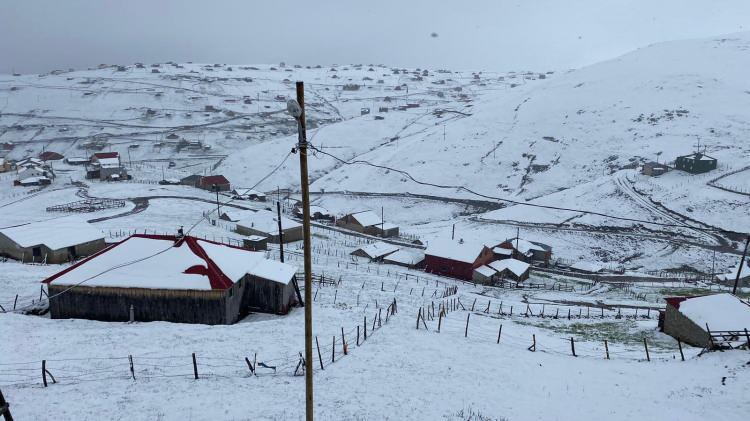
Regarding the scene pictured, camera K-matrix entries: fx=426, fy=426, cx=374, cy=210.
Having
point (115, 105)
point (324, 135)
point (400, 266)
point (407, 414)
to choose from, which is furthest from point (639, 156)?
point (115, 105)

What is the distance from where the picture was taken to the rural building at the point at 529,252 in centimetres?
5988

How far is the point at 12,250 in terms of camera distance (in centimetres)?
3709

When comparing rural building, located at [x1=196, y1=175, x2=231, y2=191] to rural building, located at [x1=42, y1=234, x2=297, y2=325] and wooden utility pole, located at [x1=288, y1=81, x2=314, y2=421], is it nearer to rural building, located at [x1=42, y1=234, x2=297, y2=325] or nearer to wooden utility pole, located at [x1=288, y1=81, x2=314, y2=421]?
rural building, located at [x1=42, y1=234, x2=297, y2=325]

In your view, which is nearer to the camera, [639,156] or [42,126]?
[639,156]

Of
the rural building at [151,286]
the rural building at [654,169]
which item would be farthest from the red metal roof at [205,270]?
the rural building at [654,169]

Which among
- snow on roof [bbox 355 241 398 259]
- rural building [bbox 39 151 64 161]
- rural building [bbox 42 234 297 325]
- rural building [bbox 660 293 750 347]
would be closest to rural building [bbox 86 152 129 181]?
rural building [bbox 39 151 64 161]

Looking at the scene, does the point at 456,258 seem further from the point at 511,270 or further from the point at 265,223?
the point at 265,223

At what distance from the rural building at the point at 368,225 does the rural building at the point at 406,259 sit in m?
14.4

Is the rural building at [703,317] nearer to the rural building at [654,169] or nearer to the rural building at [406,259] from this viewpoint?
the rural building at [406,259]

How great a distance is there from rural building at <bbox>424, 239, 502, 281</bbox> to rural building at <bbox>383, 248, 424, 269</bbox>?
1068 millimetres

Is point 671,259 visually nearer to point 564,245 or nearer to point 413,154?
point 564,245

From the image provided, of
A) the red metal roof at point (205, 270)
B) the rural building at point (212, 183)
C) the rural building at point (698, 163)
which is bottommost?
the rural building at point (212, 183)

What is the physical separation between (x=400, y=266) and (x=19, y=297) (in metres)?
38.8

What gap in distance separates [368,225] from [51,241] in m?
45.7
